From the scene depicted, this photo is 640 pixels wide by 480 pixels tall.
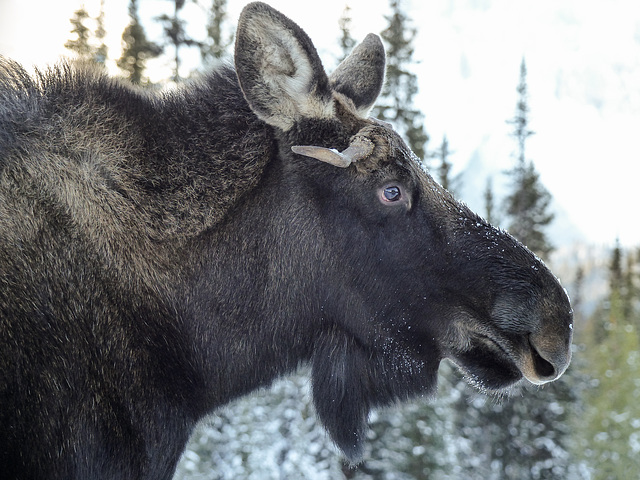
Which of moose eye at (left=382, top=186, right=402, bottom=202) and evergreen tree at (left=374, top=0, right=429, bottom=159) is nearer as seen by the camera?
moose eye at (left=382, top=186, right=402, bottom=202)

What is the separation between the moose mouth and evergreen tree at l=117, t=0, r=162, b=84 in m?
17.9

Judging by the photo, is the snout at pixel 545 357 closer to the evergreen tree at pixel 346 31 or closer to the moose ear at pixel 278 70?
the moose ear at pixel 278 70

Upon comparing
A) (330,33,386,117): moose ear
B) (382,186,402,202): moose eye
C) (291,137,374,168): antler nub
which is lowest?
(382,186,402,202): moose eye

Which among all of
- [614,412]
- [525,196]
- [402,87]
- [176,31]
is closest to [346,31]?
[402,87]

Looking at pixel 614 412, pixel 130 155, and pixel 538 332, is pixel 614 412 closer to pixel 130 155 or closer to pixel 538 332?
pixel 538 332

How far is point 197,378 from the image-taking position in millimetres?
3256

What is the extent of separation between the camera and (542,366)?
10.6ft

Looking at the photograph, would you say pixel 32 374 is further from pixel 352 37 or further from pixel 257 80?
pixel 352 37

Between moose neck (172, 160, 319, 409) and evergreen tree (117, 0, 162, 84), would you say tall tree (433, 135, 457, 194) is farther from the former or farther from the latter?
moose neck (172, 160, 319, 409)

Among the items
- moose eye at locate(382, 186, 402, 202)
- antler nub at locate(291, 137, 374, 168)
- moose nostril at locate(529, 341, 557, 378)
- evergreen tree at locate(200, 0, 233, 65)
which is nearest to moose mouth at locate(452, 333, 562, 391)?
moose nostril at locate(529, 341, 557, 378)

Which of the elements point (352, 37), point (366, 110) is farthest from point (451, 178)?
point (366, 110)

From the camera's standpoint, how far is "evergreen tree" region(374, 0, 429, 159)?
2481cm

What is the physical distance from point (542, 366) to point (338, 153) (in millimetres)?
1530

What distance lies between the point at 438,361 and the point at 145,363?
5.32 ft
